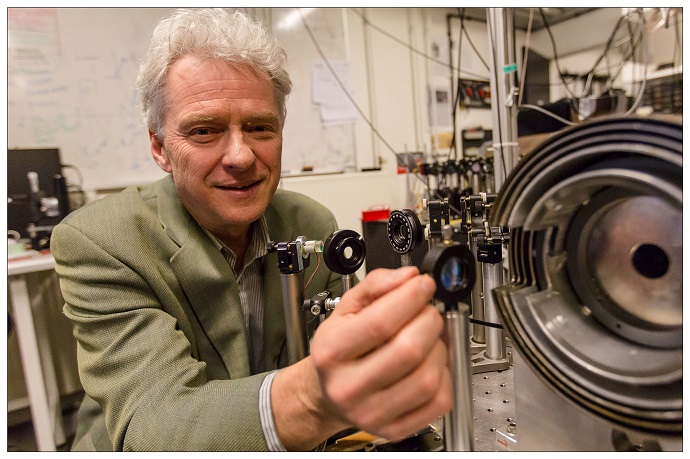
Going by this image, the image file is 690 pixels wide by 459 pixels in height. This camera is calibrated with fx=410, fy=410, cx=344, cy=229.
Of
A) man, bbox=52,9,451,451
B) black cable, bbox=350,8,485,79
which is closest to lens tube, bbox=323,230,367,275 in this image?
man, bbox=52,9,451,451

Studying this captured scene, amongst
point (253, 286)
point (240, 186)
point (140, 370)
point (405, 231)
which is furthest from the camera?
point (253, 286)

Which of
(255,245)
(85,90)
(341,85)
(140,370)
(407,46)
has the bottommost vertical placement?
(140,370)

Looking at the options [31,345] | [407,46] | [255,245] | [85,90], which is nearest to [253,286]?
[255,245]

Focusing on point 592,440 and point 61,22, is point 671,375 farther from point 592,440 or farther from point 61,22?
point 61,22

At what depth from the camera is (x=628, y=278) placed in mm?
385

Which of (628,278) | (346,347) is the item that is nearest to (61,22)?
(346,347)

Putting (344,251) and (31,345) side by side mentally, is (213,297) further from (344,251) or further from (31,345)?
(31,345)

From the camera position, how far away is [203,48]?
76cm

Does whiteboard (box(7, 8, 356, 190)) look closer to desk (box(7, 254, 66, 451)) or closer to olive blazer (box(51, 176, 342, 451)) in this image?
desk (box(7, 254, 66, 451))

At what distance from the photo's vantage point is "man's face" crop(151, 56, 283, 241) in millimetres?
737

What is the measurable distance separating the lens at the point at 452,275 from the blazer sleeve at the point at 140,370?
30 cm

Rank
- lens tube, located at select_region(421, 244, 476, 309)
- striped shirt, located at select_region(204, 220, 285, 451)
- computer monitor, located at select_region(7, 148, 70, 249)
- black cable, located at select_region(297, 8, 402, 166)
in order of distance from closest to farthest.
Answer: lens tube, located at select_region(421, 244, 476, 309), striped shirt, located at select_region(204, 220, 285, 451), computer monitor, located at select_region(7, 148, 70, 249), black cable, located at select_region(297, 8, 402, 166)

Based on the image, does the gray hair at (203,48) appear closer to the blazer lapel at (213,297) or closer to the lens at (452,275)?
the blazer lapel at (213,297)

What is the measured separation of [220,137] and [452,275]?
22.0 inches
